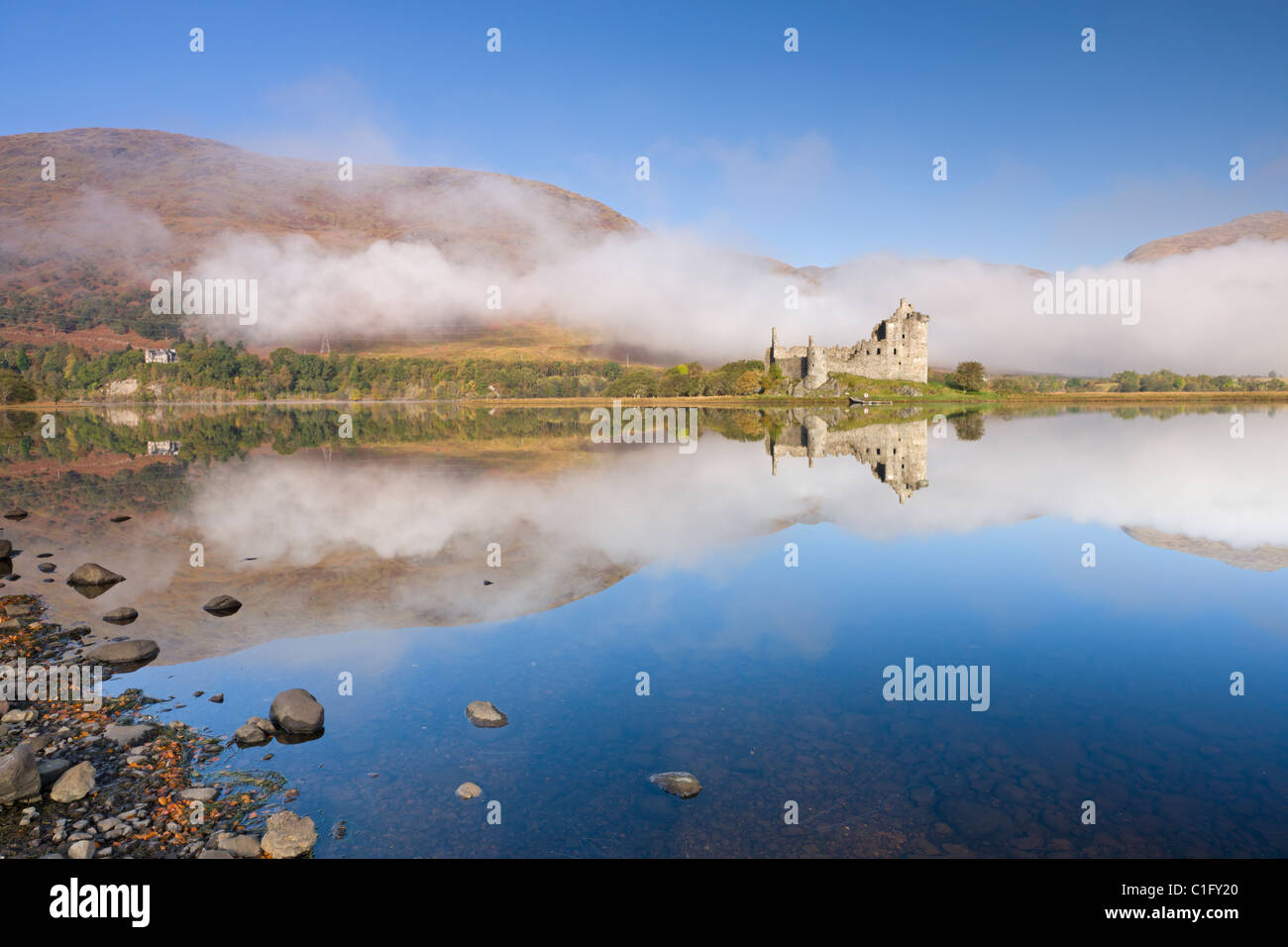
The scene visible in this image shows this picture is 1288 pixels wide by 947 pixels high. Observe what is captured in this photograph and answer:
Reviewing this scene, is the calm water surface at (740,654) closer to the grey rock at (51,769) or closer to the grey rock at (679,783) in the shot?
the grey rock at (679,783)

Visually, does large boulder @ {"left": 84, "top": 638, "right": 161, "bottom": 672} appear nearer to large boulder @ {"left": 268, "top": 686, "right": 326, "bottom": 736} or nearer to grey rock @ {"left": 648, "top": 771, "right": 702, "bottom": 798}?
large boulder @ {"left": 268, "top": 686, "right": 326, "bottom": 736}

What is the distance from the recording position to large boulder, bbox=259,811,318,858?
6.55m

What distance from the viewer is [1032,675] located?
1038cm

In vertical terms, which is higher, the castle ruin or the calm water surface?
the castle ruin

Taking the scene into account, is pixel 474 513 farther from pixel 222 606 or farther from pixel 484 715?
pixel 484 715

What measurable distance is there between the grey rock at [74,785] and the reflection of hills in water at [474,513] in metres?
4.61

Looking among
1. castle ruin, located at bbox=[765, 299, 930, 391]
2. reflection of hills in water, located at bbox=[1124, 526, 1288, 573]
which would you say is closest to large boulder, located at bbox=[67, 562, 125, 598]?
reflection of hills in water, located at bbox=[1124, 526, 1288, 573]

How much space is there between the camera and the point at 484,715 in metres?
9.31

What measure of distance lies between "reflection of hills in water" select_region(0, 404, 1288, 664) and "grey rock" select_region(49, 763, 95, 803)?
461 cm

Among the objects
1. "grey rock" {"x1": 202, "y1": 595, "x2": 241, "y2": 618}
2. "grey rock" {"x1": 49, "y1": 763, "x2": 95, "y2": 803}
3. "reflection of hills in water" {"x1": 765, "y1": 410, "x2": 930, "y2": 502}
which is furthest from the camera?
"reflection of hills in water" {"x1": 765, "y1": 410, "x2": 930, "y2": 502}

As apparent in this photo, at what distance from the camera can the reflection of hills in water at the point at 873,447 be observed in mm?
31847

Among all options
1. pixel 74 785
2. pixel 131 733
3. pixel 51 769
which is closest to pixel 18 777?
pixel 51 769

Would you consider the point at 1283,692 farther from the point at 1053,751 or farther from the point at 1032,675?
the point at 1053,751
